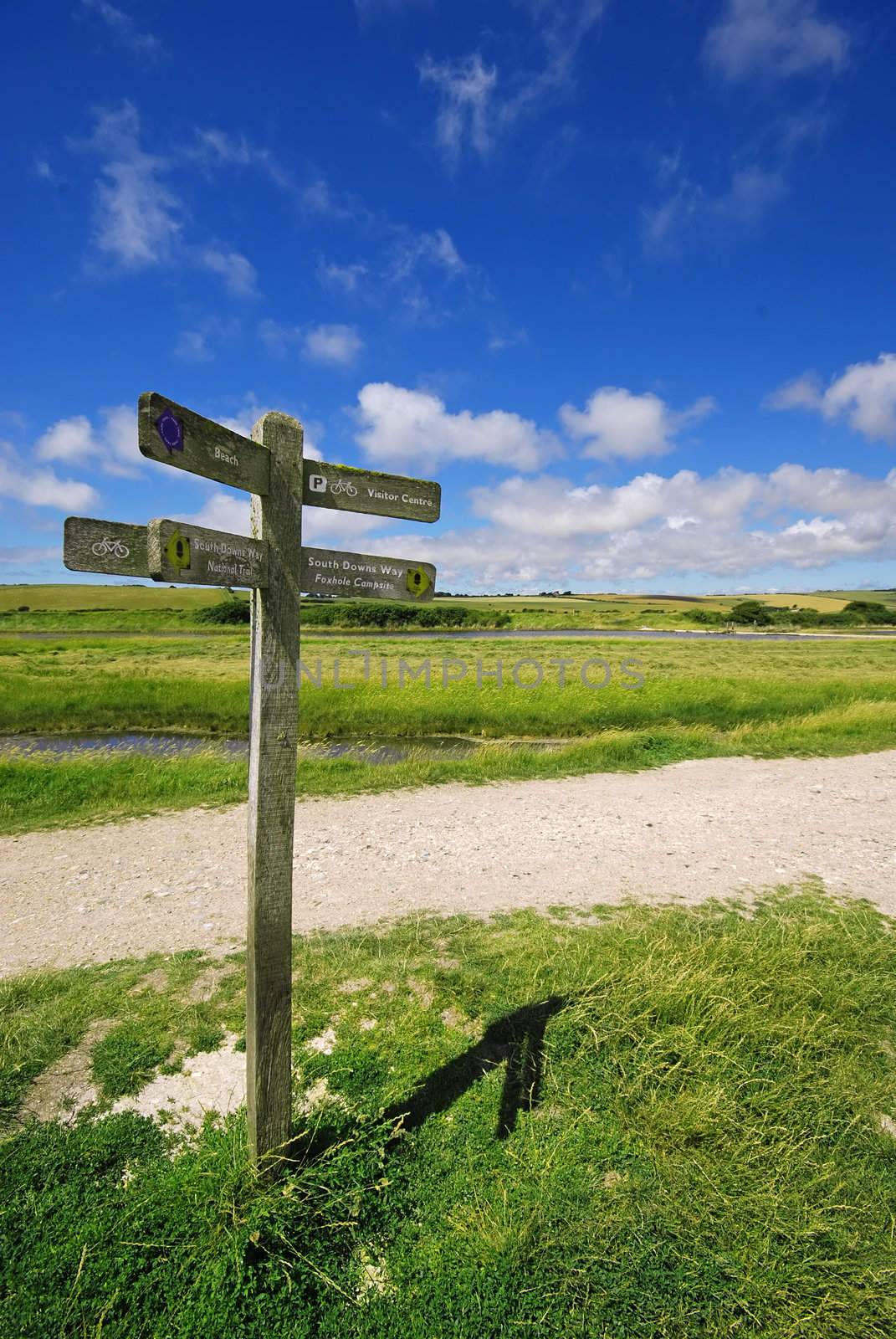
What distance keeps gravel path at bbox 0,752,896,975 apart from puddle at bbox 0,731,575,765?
19.7 ft

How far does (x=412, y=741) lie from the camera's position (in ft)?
74.0

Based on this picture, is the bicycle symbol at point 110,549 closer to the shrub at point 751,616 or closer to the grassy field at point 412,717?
the grassy field at point 412,717

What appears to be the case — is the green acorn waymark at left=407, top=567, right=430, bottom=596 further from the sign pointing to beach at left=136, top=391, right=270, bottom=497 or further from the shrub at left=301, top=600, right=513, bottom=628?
the shrub at left=301, top=600, right=513, bottom=628

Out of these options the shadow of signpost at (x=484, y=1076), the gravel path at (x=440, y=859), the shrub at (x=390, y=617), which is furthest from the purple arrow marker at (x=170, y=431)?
the shrub at (x=390, y=617)

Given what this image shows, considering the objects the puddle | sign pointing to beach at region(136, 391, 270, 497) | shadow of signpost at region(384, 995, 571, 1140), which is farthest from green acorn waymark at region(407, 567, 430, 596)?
→ the puddle

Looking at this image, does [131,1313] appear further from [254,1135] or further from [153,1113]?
[153,1113]

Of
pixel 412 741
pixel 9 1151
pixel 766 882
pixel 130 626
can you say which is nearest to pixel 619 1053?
pixel 9 1151

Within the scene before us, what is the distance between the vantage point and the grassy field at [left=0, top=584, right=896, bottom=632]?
279 feet

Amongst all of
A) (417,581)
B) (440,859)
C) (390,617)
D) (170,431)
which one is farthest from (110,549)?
(390,617)

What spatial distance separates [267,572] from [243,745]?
62.7 feet

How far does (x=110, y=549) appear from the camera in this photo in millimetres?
2988

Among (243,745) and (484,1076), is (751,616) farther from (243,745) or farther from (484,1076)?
(484,1076)

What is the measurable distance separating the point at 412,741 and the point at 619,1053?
58.9 ft

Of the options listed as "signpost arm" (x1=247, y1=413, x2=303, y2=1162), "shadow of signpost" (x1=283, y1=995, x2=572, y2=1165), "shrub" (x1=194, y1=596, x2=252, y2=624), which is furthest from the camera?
"shrub" (x1=194, y1=596, x2=252, y2=624)
